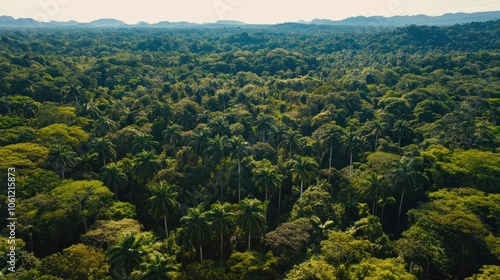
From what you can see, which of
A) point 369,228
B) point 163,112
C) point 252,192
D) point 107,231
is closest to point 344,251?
point 369,228

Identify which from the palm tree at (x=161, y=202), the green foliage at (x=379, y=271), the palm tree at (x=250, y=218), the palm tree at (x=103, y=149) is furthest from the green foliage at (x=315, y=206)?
the palm tree at (x=103, y=149)

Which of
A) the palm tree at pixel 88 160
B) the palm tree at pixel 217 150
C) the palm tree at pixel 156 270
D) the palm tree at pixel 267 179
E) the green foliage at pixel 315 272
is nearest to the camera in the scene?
the palm tree at pixel 156 270

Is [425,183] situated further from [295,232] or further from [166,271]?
[166,271]

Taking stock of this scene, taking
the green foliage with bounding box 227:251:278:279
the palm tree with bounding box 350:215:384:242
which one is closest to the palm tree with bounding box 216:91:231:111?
the palm tree with bounding box 350:215:384:242

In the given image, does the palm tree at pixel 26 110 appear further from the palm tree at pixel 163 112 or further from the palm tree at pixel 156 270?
the palm tree at pixel 156 270

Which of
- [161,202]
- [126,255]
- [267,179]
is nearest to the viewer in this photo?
[126,255]

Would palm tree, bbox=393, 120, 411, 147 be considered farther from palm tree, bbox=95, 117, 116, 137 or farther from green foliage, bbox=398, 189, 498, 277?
palm tree, bbox=95, 117, 116, 137

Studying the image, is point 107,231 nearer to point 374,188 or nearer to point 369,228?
point 369,228

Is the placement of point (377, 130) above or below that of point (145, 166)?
above
